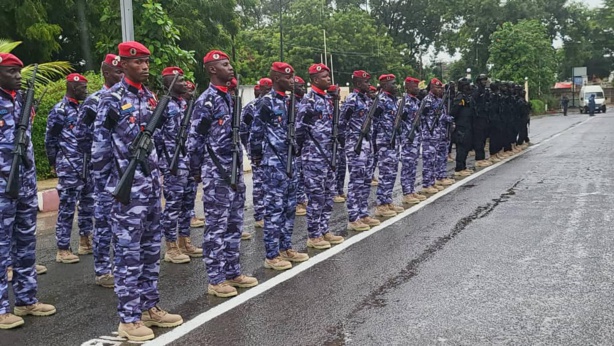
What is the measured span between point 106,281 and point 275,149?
2027 mm

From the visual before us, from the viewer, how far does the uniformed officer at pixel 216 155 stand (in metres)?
5.45

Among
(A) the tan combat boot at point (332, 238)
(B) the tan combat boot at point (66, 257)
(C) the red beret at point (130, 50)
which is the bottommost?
(A) the tan combat boot at point (332, 238)

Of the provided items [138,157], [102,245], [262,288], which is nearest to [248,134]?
[102,245]

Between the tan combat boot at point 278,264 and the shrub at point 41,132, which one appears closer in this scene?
the tan combat boot at point 278,264

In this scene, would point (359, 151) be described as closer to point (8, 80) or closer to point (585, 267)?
point (585, 267)

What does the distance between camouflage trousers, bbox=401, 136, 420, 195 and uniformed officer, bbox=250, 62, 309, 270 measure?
159 inches

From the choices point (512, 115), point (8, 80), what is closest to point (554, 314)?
point (8, 80)

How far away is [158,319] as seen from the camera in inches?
190

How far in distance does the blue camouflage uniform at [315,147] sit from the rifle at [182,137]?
1.17 metres

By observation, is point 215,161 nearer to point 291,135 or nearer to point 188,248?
point 291,135

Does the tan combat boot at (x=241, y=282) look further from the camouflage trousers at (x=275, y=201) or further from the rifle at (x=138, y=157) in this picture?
the rifle at (x=138, y=157)

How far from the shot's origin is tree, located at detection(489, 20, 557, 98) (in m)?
45.8

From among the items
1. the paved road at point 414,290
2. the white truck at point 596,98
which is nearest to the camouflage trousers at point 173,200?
the paved road at point 414,290

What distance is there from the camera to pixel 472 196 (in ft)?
35.5
